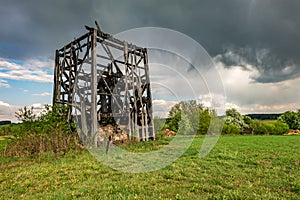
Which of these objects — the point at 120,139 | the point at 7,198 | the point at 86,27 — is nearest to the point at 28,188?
the point at 7,198

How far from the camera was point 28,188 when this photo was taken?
564cm

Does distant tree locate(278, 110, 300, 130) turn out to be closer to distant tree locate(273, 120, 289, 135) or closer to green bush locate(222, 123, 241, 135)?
distant tree locate(273, 120, 289, 135)

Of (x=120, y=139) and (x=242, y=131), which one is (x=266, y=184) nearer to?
(x=120, y=139)

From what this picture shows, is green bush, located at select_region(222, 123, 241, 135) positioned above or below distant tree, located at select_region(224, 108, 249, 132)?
below

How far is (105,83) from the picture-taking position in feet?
48.3

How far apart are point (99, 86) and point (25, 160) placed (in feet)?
25.9

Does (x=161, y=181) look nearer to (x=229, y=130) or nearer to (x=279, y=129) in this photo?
(x=229, y=130)

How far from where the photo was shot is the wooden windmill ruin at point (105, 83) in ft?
47.9

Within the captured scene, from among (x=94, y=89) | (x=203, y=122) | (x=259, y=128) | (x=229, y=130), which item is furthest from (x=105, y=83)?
(x=259, y=128)

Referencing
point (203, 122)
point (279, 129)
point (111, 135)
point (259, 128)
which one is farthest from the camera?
point (279, 129)

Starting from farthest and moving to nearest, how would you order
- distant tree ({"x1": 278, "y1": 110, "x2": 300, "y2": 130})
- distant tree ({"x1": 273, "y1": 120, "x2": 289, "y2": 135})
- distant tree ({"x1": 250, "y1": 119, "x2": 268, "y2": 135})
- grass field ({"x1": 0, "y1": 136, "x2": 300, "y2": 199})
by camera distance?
1. distant tree ({"x1": 278, "y1": 110, "x2": 300, "y2": 130})
2. distant tree ({"x1": 273, "y1": 120, "x2": 289, "y2": 135})
3. distant tree ({"x1": 250, "y1": 119, "x2": 268, "y2": 135})
4. grass field ({"x1": 0, "y1": 136, "x2": 300, "y2": 199})

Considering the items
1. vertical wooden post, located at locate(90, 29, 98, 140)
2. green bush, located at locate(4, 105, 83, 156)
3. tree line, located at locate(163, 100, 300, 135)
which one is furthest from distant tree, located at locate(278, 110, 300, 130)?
green bush, located at locate(4, 105, 83, 156)

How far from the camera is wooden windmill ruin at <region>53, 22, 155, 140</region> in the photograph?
1459cm

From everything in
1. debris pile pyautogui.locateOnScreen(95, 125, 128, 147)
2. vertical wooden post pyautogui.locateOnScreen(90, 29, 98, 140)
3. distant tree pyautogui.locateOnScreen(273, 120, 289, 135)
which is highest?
vertical wooden post pyautogui.locateOnScreen(90, 29, 98, 140)
